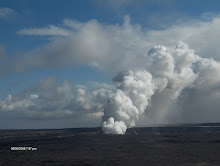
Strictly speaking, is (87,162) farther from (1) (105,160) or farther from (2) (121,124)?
(2) (121,124)

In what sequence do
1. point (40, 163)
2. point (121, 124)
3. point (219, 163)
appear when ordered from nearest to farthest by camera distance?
point (219, 163)
point (40, 163)
point (121, 124)

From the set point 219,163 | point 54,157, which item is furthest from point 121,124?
point 219,163

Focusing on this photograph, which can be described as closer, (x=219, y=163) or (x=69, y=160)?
(x=219, y=163)

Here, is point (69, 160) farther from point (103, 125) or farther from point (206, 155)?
point (103, 125)

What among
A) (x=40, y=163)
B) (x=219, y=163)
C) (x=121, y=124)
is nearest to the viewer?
(x=219, y=163)

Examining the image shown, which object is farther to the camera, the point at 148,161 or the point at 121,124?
the point at 121,124

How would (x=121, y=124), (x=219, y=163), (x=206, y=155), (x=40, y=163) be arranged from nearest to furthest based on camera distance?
(x=219, y=163)
(x=40, y=163)
(x=206, y=155)
(x=121, y=124)

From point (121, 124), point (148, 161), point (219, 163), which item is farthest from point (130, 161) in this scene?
point (121, 124)

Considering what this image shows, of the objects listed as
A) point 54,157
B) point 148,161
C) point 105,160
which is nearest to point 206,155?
point 148,161
